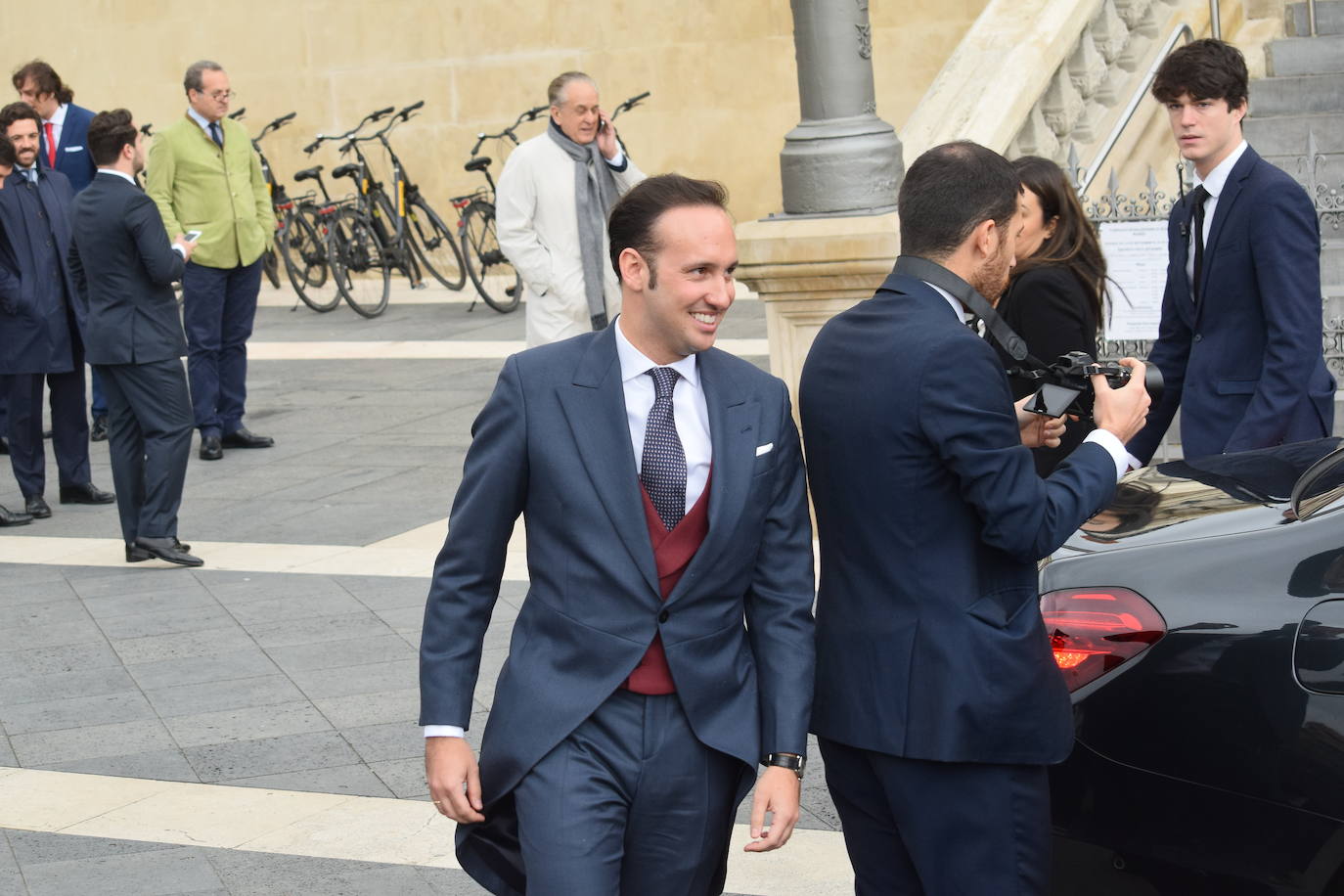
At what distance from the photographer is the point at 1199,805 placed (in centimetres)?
328

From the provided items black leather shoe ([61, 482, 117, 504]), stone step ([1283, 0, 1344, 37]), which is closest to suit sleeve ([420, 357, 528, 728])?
black leather shoe ([61, 482, 117, 504])

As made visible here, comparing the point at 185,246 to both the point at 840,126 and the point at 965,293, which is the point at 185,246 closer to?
the point at 840,126

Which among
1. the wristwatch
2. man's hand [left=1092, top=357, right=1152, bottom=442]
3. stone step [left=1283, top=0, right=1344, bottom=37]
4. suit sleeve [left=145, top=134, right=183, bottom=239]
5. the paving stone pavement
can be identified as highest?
stone step [left=1283, top=0, right=1344, bottom=37]

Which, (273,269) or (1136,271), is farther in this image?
(273,269)

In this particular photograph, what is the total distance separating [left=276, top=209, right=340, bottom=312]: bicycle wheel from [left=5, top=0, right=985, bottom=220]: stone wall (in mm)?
1709

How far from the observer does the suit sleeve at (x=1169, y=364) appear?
17.3ft

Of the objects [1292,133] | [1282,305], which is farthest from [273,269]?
[1282,305]

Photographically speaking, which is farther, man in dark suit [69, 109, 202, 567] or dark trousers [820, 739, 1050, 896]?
man in dark suit [69, 109, 202, 567]

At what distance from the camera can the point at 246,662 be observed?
6750mm

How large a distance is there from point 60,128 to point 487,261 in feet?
15.7

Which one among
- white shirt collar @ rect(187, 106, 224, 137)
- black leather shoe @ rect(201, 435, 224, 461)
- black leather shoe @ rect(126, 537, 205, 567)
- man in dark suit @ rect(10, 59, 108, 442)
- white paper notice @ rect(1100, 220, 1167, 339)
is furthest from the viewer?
man in dark suit @ rect(10, 59, 108, 442)

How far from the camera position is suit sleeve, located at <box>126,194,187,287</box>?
823 centimetres

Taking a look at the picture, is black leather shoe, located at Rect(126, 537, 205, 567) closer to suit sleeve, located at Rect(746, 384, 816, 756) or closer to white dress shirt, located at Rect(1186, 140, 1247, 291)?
white dress shirt, located at Rect(1186, 140, 1247, 291)

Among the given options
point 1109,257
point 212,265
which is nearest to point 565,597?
point 1109,257
